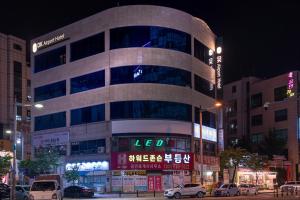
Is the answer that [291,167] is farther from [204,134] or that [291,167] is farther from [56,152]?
[56,152]

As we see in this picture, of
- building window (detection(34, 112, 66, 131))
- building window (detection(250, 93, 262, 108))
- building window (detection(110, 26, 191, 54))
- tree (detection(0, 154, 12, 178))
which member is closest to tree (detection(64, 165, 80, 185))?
building window (detection(34, 112, 66, 131))

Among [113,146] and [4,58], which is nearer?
[113,146]

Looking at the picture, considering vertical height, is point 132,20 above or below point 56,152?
above

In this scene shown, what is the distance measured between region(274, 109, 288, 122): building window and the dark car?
50010mm

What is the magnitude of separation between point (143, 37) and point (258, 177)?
3007cm

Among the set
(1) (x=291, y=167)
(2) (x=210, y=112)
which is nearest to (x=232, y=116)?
(1) (x=291, y=167)

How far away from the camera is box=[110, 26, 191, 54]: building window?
7050 centimetres

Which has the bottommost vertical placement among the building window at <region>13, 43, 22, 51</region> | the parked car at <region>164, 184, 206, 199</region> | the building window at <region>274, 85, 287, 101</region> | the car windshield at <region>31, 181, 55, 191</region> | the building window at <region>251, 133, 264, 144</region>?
the parked car at <region>164, 184, 206, 199</region>

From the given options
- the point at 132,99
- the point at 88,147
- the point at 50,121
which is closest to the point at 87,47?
the point at 132,99

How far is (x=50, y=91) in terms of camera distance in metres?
81.4

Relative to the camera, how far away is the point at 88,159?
236ft

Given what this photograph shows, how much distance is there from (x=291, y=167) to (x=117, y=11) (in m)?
46.4

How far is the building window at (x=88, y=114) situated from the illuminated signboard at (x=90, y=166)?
5.47m

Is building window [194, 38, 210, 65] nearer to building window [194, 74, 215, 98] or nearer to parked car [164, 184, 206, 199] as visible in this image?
building window [194, 74, 215, 98]
